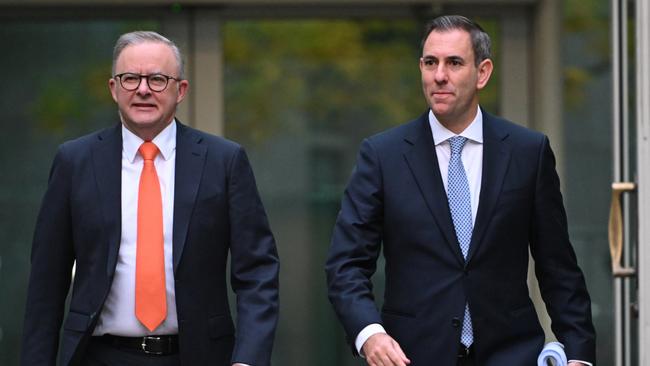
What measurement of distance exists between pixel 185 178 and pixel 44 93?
3.95 metres

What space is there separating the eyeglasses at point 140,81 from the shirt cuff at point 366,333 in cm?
112

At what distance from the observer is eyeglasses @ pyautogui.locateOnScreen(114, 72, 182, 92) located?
5.32 metres

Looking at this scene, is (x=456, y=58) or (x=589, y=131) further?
(x=589, y=131)

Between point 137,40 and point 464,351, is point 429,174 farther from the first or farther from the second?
point 137,40

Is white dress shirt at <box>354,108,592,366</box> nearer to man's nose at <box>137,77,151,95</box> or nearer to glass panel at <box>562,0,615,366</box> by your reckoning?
man's nose at <box>137,77,151,95</box>

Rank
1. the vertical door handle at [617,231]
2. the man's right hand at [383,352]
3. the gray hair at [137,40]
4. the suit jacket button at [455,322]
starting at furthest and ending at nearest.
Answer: the vertical door handle at [617,231] → the gray hair at [137,40] → the suit jacket button at [455,322] → the man's right hand at [383,352]

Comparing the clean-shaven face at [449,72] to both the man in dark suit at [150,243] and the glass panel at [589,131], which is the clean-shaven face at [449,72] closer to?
the man in dark suit at [150,243]

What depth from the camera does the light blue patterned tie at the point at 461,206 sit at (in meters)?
5.20

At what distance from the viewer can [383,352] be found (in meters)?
4.96

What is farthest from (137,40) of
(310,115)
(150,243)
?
(310,115)

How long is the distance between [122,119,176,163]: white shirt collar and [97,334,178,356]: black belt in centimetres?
64

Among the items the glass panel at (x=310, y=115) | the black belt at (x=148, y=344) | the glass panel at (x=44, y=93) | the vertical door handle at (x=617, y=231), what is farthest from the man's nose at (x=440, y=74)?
the glass panel at (x=44, y=93)

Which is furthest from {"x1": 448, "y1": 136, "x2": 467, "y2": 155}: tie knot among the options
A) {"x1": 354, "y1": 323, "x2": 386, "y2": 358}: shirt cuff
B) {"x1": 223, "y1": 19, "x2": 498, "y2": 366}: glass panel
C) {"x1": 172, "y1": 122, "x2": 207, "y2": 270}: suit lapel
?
{"x1": 223, "y1": 19, "x2": 498, "y2": 366}: glass panel

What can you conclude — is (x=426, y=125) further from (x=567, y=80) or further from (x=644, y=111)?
(x=567, y=80)
